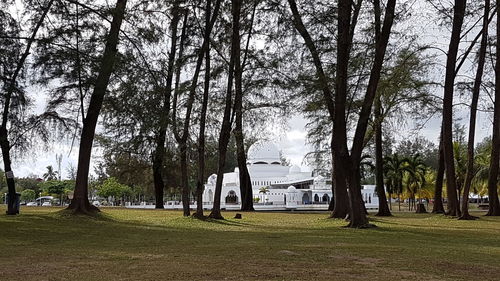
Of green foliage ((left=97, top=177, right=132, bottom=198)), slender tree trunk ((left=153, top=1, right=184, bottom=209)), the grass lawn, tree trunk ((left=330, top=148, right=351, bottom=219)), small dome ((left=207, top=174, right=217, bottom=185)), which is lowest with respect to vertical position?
the grass lawn

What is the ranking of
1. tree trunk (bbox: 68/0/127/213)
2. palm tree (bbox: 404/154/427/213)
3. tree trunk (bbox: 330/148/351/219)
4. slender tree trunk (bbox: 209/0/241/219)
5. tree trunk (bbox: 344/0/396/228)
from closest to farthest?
1. tree trunk (bbox: 344/0/396/228)
2. tree trunk (bbox: 68/0/127/213)
3. slender tree trunk (bbox: 209/0/241/219)
4. tree trunk (bbox: 330/148/351/219)
5. palm tree (bbox: 404/154/427/213)

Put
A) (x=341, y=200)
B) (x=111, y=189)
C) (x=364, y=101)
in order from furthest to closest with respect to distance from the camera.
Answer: (x=111, y=189), (x=341, y=200), (x=364, y=101)

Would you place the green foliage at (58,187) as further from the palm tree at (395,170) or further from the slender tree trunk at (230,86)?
the slender tree trunk at (230,86)

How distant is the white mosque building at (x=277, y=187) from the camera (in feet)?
234

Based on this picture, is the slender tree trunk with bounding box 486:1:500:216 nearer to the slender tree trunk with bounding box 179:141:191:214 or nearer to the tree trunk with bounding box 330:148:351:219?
the tree trunk with bounding box 330:148:351:219

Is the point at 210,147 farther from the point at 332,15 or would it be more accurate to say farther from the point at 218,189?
the point at 332,15

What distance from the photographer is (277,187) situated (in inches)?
3034

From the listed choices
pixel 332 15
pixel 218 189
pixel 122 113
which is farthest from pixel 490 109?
pixel 122 113

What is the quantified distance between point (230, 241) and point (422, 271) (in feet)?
20.6

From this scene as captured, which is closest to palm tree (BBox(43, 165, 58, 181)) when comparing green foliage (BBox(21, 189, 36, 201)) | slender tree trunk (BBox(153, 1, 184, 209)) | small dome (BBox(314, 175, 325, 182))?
green foliage (BBox(21, 189, 36, 201))

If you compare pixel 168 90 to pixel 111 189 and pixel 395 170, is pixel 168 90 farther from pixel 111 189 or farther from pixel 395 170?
pixel 111 189

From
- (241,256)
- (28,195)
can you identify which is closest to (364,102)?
(241,256)

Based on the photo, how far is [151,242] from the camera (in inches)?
522

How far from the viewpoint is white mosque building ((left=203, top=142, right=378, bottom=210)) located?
7131cm
